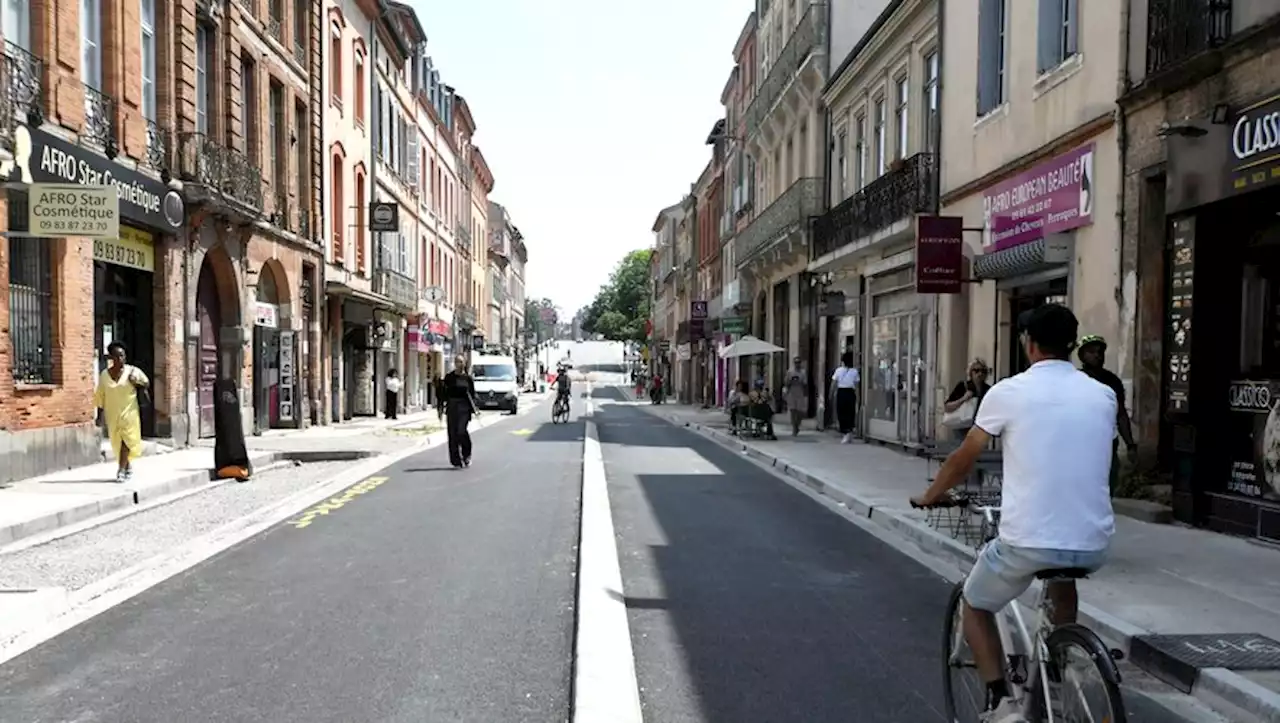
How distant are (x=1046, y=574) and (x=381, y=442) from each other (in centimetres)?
1823

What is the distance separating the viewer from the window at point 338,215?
94.4 ft

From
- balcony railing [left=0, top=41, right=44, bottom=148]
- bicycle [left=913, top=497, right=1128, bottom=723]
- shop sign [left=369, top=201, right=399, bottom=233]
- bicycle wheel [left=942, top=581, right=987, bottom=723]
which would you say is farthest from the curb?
shop sign [left=369, top=201, right=399, bottom=233]

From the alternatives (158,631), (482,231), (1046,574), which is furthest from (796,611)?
(482,231)

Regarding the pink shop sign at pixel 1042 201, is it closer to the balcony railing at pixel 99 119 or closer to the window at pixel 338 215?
the balcony railing at pixel 99 119

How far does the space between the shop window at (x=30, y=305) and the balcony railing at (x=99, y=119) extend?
1.93m

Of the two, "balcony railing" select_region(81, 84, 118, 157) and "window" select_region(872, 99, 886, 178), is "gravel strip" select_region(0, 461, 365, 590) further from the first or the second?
"window" select_region(872, 99, 886, 178)

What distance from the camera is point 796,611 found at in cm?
633

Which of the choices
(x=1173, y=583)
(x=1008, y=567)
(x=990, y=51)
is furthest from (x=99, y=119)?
(x=1008, y=567)

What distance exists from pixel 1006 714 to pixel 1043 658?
290 millimetres

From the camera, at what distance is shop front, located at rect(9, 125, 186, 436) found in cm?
1423

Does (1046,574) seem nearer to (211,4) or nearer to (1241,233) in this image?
(1241,233)

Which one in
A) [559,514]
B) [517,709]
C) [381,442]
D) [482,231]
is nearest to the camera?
[517,709]

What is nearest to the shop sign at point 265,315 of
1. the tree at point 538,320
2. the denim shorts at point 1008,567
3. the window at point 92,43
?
the window at point 92,43

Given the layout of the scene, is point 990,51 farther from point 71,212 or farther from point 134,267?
point 134,267
